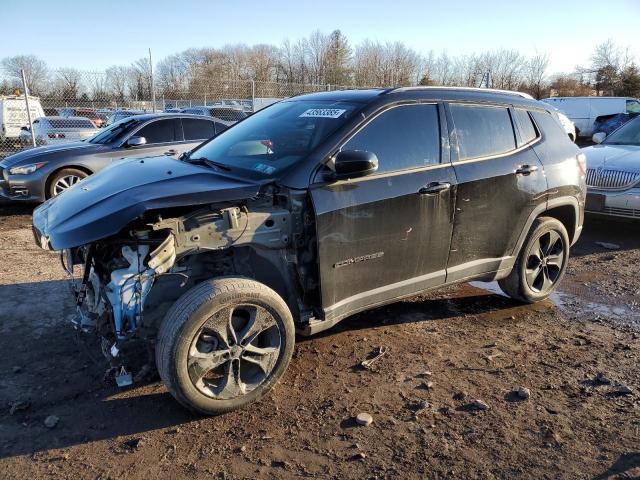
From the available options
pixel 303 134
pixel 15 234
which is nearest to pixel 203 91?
pixel 15 234

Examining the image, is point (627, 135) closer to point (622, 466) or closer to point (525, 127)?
point (525, 127)

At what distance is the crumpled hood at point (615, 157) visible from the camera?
7.27 meters

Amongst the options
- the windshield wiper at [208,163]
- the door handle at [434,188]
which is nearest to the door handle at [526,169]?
the door handle at [434,188]

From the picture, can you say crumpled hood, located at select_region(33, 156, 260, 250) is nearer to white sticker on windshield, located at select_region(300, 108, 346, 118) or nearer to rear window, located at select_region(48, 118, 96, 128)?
white sticker on windshield, located at select_region(300, 108, 346, 118)

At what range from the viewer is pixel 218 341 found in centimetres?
306

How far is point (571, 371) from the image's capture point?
367 cm

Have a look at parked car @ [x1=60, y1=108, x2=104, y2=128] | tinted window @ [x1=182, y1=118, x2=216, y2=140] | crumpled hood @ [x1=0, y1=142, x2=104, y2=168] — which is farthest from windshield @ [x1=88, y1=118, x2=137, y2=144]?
parked car @ [x1=60, y1=108, x2=104, y2=128]

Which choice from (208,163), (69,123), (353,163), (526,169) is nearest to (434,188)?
(353,163)

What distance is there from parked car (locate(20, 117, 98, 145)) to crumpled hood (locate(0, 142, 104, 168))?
6051 mm

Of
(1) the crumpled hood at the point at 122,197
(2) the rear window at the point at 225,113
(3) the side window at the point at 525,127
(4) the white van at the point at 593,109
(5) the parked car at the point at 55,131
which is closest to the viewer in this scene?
(1) the crumpled hood at the point at 122,197

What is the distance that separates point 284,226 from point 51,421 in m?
1.79

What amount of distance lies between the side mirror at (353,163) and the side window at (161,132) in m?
6.27

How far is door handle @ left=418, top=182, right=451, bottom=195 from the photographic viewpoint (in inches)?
145

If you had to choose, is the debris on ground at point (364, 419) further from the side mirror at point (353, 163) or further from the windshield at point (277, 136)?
the windshield at point (277, 136)
